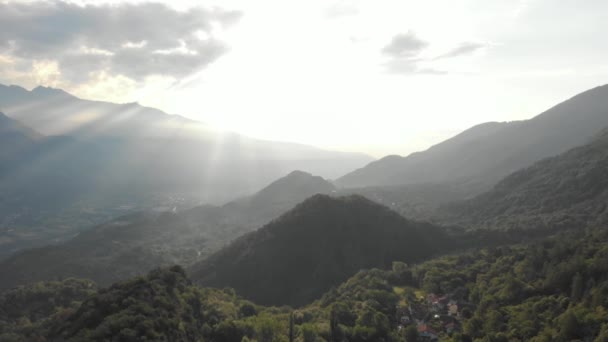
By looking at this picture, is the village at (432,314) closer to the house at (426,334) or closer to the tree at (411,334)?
the house at (426,334)

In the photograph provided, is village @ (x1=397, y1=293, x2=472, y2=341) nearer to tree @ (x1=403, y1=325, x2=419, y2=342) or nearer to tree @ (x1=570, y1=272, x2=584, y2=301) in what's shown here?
tree @ (x1=403, y1=325, x2=419, y2=342)

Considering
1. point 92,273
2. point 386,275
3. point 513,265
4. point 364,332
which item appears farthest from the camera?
point 92,273

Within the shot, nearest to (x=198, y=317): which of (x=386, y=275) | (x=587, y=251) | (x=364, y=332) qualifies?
(x=364, y=332)

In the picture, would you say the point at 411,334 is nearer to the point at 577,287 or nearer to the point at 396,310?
the point at 396,310

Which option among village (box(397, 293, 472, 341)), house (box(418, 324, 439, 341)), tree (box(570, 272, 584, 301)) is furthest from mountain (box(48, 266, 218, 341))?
tree (box(570, 272, 584, 301))

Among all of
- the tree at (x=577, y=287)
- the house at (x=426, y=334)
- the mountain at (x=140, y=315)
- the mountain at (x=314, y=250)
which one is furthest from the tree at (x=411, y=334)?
the mountain at (x=314, y=250)

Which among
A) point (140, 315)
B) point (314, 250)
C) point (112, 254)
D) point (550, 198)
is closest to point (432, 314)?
point (140, 315)

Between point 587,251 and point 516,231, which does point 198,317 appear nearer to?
point 587,251
